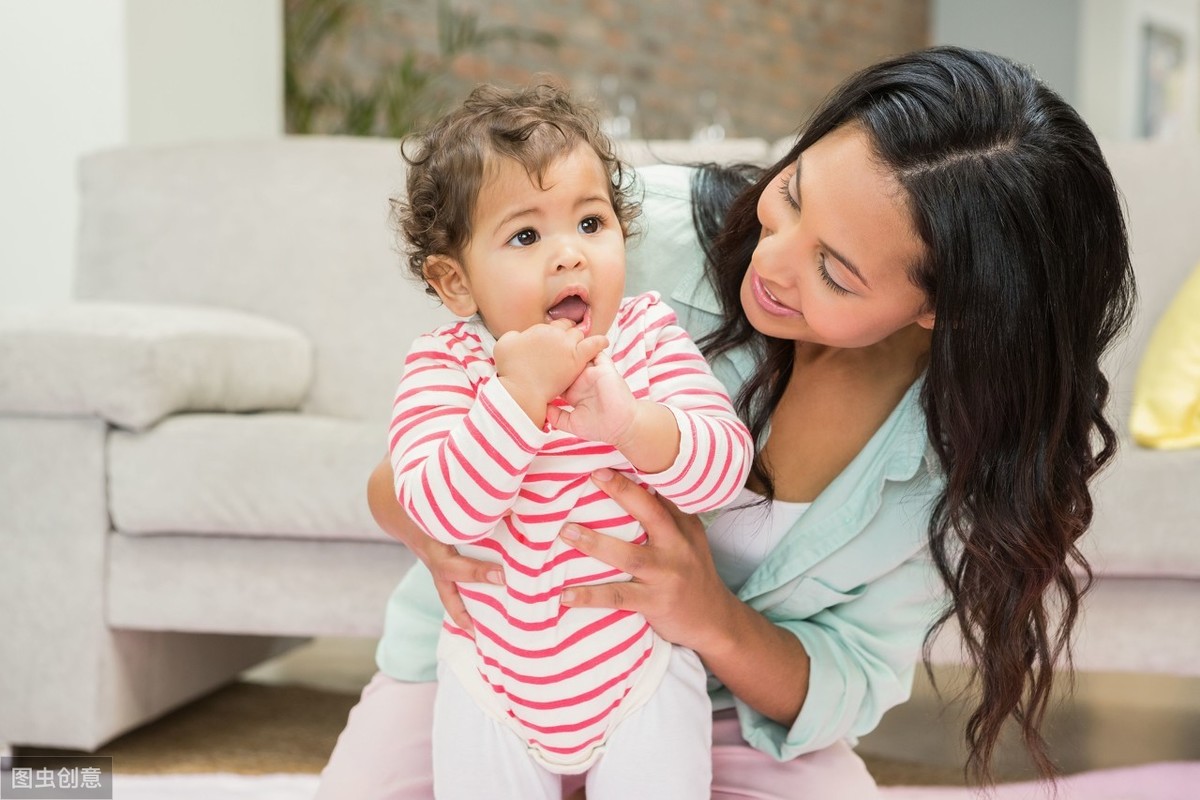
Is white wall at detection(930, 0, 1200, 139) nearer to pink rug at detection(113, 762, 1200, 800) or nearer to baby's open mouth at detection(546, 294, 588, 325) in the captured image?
pink rug at detection(113, 762, 1200, 800)

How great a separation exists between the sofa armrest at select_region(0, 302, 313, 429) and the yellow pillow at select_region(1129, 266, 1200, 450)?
5.13ft

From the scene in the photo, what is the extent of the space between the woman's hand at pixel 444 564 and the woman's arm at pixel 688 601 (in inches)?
3.2

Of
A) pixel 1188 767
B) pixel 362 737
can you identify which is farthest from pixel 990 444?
pixel 1188 767

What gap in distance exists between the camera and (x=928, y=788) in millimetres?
1970

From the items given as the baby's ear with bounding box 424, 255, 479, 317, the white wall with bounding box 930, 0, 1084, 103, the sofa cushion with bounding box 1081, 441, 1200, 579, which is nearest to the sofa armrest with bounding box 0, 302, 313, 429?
the baby's ear with bounding box 424, 255, 479, 317

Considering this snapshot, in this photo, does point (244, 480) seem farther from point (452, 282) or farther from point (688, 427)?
point (688, 427)

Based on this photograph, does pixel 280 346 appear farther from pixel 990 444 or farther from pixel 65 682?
pixel 990 444

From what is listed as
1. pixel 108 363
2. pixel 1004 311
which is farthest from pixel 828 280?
pixel 108 363

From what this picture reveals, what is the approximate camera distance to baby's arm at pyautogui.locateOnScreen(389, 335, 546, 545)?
93 cm

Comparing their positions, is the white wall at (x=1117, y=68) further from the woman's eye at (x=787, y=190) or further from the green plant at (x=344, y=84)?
the woman's eye at (x=787, y=190)

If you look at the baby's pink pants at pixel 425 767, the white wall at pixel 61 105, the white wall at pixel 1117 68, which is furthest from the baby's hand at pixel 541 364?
the white wall at pixel 1117 68

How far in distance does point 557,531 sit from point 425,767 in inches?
14.1

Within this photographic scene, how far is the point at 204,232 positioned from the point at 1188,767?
206cm

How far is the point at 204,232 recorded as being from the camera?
2568 mm
